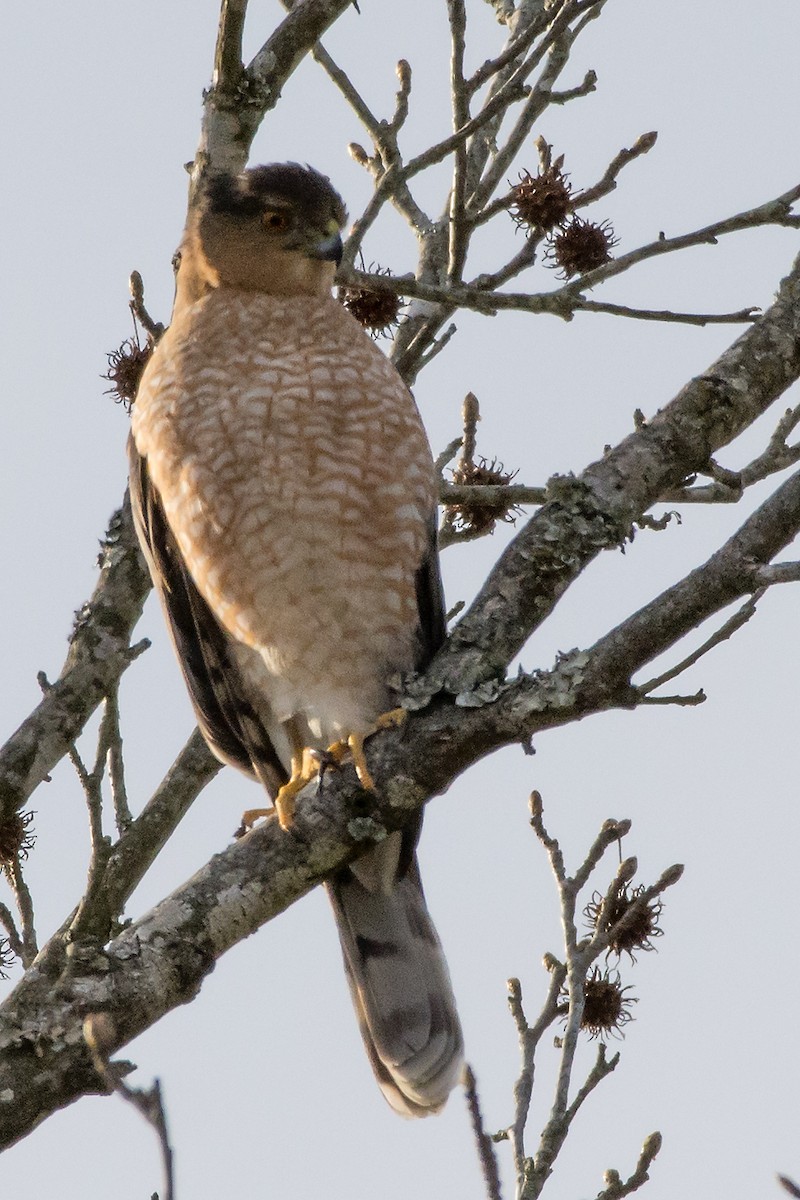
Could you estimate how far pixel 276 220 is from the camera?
543 centimetres

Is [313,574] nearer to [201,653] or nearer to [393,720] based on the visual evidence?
[201,653]

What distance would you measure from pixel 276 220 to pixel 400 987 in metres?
2.60

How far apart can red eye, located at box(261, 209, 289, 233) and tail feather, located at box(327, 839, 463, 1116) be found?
2.17m

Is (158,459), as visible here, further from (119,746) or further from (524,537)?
(524,537)

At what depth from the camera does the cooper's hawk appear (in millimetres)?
4551

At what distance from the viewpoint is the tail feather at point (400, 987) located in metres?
4.38

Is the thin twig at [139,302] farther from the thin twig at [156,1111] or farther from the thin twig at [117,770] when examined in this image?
the thin twig at [156,1111]

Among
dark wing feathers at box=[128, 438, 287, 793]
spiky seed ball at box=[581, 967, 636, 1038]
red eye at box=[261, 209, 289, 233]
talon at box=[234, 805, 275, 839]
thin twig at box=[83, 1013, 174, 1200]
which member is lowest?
thin twig at box=[83, 1013, 174, 1200]

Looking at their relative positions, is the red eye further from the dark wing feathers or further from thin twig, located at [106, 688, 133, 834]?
thin twig, located at [106, 688, 133, 834]

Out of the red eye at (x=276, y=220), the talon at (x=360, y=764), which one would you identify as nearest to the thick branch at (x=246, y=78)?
the red eye at (x=276, y=220)

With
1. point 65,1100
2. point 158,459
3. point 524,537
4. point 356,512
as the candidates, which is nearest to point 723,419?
point 524,537

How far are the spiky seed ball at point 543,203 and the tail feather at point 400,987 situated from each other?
204 cm

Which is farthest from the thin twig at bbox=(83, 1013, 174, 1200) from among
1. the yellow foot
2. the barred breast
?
the barred breast

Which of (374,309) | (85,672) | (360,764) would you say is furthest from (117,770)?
(374,309)
